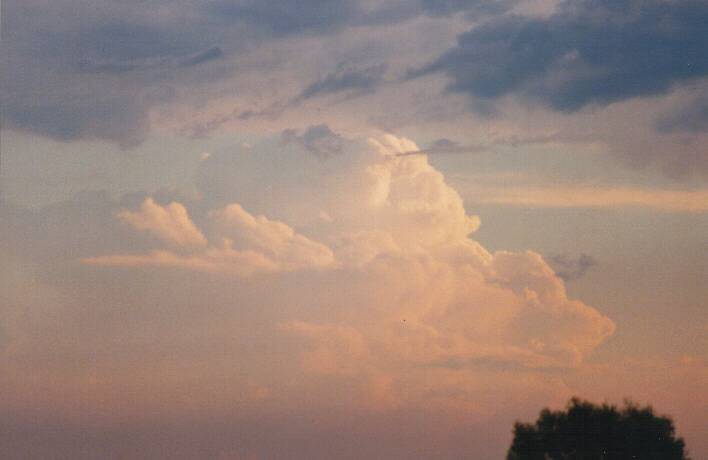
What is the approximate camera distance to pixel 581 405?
105 m

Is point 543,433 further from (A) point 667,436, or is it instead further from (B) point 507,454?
(A) point 667,436

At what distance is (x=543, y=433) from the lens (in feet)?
345

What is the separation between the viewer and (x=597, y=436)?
104 m

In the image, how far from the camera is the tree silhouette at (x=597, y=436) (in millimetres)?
102812

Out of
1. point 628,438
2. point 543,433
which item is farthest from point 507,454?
point 628,438

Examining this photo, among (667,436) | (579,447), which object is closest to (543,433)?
(579,447)

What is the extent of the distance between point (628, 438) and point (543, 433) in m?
7.75

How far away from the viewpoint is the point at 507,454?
106 meters

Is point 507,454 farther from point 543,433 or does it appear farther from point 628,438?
point 628,438

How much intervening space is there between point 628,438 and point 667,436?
11.9ft

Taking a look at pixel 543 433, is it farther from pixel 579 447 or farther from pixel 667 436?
pixel 667 436

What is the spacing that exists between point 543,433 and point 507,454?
4043 millimetres

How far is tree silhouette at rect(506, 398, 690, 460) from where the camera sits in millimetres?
102812

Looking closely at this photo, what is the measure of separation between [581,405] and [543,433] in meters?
4.42
